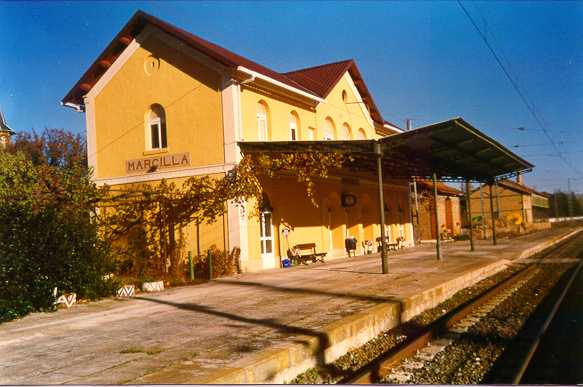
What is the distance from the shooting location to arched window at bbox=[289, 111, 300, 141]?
787 inches

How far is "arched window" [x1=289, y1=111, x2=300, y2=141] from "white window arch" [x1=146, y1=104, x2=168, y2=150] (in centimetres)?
457

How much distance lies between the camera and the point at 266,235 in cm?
1870

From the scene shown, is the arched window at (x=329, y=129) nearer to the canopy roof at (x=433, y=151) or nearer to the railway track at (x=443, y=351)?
the canopy roof at (x=433, y=151)

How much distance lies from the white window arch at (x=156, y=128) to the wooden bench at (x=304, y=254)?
5.83 metres

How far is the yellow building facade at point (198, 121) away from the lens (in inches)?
662

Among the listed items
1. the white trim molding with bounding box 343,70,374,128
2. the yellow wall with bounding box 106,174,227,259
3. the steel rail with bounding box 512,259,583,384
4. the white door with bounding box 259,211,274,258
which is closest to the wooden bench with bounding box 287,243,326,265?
the white door with bounding box 259,211,274,258

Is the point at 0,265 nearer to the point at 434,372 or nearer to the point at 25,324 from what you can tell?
the point at 25,324

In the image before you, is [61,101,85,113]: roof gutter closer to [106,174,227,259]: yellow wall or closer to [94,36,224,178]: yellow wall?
[94,36,224,178]: yellow wall

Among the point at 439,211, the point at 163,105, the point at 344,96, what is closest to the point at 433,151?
the point at 344,96

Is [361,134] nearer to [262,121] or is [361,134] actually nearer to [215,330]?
[262,121]

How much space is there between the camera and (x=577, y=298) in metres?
11.3

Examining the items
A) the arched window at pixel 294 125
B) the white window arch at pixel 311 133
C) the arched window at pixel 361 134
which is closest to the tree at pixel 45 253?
the arched window at pixel 294 125

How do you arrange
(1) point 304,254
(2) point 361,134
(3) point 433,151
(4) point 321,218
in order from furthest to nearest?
(2) point 361,134, (4) point 321,218, (1) point 304,254, (3) point 433,151

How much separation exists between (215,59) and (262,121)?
282 cm
